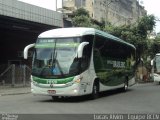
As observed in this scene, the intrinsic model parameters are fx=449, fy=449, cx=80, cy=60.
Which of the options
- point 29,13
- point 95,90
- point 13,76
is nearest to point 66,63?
point 95,90

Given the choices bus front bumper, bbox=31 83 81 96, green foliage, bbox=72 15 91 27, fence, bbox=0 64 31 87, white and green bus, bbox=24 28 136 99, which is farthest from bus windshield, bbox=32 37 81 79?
green foliage, bbox=72 15 91 27

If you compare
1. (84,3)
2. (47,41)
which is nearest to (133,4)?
(84,3)

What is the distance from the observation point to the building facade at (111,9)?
60250 millimetres

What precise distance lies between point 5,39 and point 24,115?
25749mm

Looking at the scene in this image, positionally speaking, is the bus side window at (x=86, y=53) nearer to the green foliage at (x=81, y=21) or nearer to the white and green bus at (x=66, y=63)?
the white and green bus at (x=66, y=63)

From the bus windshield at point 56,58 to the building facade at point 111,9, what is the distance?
103 feet

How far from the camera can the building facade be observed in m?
60.2

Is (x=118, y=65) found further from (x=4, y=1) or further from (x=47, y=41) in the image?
(x=4, y=1)

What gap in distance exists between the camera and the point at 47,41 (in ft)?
63.8

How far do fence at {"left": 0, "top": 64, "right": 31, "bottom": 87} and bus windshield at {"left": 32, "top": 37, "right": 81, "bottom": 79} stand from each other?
13344 mm

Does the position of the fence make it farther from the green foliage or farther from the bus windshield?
Answer: the bus windshield

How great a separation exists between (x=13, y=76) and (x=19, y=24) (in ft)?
15.6

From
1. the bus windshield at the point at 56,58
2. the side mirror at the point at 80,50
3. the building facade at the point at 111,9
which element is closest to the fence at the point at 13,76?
the bus windshield at the point at 56,58

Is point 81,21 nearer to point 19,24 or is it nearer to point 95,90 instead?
point 19,24
